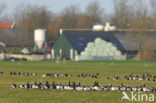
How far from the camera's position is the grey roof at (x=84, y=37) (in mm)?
144125

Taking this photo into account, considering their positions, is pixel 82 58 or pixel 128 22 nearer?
pixel 82 58

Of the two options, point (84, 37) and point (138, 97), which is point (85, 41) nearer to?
point (84, 37)

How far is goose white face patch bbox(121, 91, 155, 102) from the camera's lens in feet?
120

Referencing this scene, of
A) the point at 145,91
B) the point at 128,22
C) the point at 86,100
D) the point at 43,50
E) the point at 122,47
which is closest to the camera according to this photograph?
the point at 86,100

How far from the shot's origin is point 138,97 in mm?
37719

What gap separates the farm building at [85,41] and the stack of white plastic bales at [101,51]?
1.84 metres

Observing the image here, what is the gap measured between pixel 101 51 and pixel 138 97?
102 m

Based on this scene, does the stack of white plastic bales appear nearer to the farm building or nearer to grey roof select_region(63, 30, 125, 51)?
the farm building

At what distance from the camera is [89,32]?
15188 cm

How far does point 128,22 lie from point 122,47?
48.8 meters

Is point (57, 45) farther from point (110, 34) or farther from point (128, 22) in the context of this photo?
point (128, 22)

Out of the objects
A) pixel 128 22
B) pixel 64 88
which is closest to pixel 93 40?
pixel 128 22

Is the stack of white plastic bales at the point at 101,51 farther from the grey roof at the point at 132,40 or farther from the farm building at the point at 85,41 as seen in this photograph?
the grey roof at the point at 132,40

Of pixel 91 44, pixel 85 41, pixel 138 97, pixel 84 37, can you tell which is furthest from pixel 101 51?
pixel 138 97
